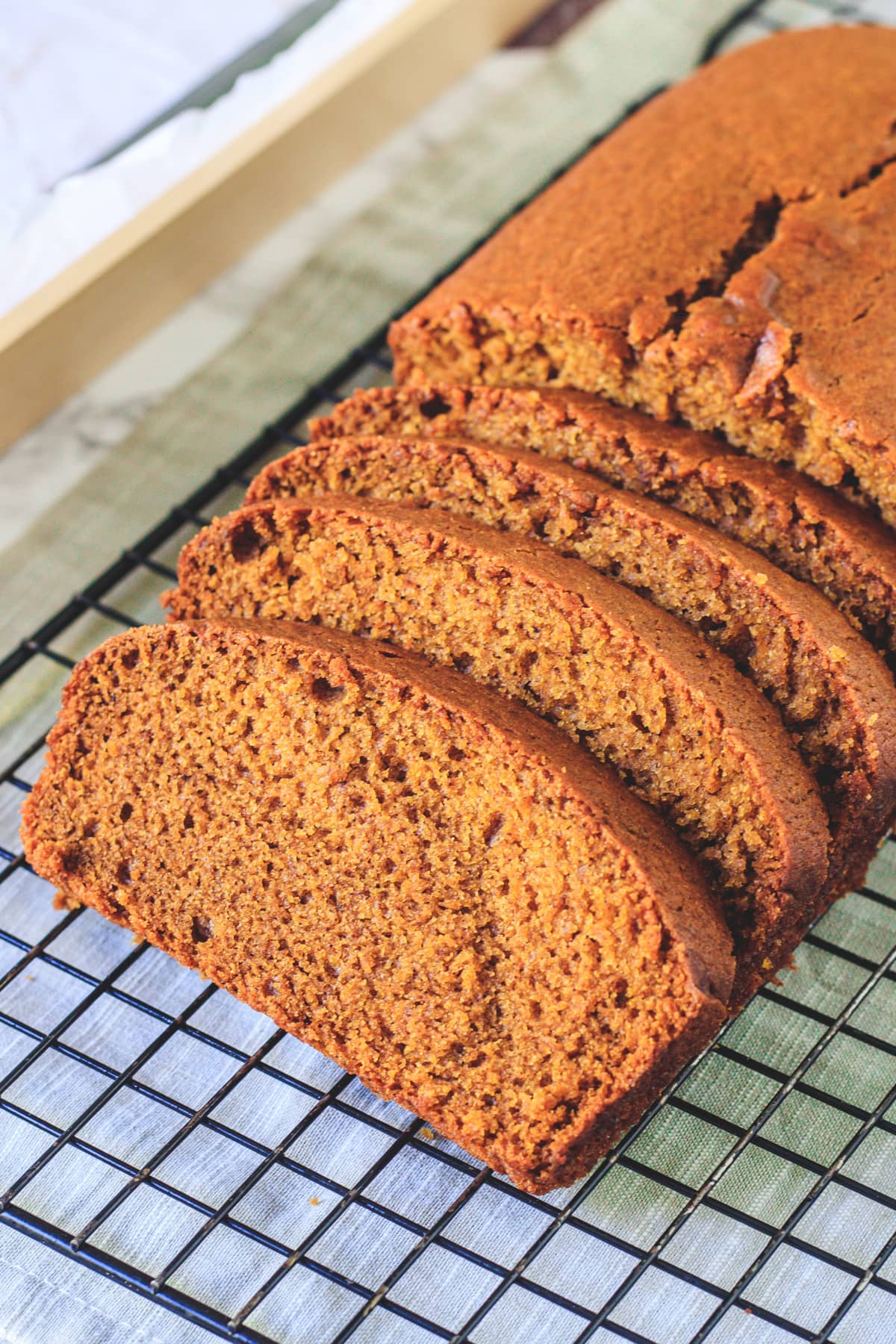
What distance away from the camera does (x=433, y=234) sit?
4.54 m

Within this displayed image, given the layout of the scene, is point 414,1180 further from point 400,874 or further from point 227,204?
point 227,204

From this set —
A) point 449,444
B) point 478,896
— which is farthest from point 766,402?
point 478,896

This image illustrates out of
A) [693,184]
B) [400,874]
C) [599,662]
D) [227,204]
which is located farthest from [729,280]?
[227,204]

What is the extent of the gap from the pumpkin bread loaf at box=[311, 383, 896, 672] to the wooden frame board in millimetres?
1208

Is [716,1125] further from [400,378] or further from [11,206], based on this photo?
[11,206]

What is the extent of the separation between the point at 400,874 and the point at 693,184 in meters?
1.74

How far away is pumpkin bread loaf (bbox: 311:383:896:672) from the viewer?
277cm

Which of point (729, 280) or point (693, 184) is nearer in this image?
point (729, 280)

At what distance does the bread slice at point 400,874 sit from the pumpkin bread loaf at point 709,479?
1.85 ft

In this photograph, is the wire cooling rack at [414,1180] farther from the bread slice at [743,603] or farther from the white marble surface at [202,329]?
the white marble surface at [202,329]

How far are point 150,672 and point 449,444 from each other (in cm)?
69

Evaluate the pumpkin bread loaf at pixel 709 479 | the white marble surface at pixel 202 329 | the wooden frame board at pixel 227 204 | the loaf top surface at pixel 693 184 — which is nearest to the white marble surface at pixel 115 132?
the wooden frame board at pixel 227 204

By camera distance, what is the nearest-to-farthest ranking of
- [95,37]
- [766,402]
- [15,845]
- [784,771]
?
[784,771]
[766,402]
[15,845]
[95,37]

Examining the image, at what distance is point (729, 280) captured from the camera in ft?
10.3
